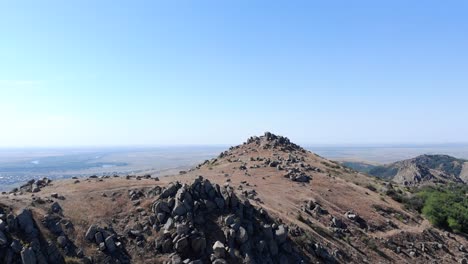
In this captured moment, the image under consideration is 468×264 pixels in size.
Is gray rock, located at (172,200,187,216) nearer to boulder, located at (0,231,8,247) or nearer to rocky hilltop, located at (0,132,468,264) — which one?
rocky hilltop, located at (0,132,468,264)

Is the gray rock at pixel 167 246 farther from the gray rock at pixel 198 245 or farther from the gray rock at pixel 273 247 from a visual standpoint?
the gray rock at pixel 273 247

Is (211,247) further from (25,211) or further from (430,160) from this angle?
(430,160)

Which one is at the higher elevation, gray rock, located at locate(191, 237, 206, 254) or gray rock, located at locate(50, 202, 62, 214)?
gray rock, located at locate(50, 202, 62, 214)

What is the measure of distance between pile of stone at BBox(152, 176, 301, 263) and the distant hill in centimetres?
7007

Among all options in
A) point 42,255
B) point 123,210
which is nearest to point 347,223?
point 123,210

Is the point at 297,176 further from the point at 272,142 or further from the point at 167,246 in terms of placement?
the point at 167,246

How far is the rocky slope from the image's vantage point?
91688 mm

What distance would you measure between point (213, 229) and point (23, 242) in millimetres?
9796

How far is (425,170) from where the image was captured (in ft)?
317

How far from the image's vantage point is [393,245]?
3238 cm

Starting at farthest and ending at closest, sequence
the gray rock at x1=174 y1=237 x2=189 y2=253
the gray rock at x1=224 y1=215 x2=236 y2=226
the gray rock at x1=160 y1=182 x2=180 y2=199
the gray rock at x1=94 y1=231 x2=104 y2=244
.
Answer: the gray rock at x1=160 y1=182 x2=180 y2=199, the gray rock at x1=224 y1=215 x2=236 y2=226, the gray rock at x1=174 y1=237 x2=189 y2=253, the gray rock at x1=94 y1=231 x2=104 y2=244

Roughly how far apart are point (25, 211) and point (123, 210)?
5.47 m

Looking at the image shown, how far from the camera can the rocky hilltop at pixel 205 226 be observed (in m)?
20.7

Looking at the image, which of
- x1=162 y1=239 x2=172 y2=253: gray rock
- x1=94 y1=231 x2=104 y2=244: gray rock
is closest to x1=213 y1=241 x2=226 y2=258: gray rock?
x1=162 y1=239 x2=172 y2=253: gray rock
